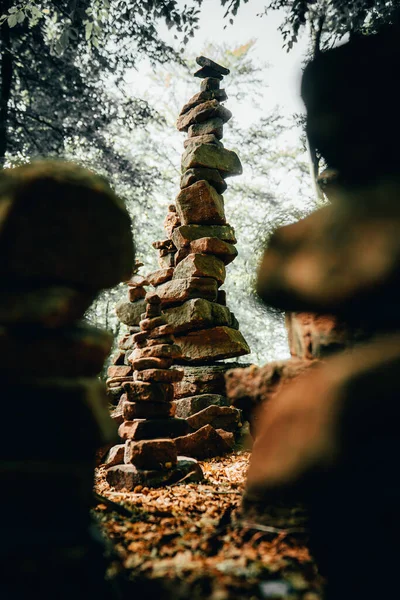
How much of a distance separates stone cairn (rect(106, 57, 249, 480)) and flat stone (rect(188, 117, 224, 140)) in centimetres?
2

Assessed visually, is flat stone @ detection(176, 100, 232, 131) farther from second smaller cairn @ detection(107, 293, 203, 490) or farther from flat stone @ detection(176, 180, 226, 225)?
second smaller cairn @ detection(107, 293, 203, 490)

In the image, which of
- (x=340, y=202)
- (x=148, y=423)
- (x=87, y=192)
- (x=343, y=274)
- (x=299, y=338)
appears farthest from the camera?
(x=148, y=423)

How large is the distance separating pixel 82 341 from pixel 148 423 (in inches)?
101

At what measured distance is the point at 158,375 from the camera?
4445 mm

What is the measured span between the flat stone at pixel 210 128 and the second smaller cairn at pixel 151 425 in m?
4.41

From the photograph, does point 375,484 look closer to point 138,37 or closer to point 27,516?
point 27,516

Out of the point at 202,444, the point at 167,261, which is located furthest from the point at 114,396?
the point at 167,261

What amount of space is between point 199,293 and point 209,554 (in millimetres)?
5126

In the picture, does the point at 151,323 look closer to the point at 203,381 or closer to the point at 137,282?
the point at 137,282

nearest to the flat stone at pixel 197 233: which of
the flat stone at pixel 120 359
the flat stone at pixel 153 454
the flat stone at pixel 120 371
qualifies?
the flat stone at pixel 120 359

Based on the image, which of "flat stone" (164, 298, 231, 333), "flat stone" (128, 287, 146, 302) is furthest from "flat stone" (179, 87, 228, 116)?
"flat stone" (128, 287, 146, 302)

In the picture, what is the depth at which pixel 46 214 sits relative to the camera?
6.32 feet

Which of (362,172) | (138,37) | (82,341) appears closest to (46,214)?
(82,341)

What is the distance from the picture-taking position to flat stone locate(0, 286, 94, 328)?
6.26 feet
